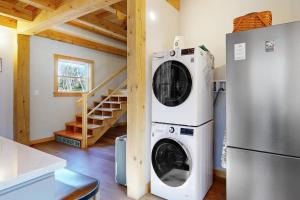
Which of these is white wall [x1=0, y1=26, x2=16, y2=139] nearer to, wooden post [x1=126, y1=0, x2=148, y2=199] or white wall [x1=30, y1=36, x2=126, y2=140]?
white wall [x1=30, y1=36, x2=126, y2=140]

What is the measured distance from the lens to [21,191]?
0.64m

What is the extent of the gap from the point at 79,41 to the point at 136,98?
11.8 ft

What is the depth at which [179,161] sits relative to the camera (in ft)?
6.09

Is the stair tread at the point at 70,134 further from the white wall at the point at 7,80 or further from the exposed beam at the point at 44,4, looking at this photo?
the exposed beam at the point at 44,4

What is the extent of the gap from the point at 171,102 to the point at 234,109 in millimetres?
631

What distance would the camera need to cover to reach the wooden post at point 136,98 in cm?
194

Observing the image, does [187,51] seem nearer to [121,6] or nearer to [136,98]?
[136,98]

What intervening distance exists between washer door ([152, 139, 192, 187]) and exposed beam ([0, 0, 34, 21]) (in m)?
3.38

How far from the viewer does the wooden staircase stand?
386 cm

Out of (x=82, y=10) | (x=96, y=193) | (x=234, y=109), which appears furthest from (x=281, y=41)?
(x=82, y=10)

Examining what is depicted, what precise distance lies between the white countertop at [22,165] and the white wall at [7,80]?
3.51 meters

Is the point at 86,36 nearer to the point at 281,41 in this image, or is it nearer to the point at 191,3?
the point at 191,3

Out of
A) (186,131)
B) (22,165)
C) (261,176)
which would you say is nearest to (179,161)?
(186,131)

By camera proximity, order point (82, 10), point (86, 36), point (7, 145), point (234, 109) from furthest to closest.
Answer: point (86, 36)
point (82, 10)
point (234, 109)
point (7, 145)
